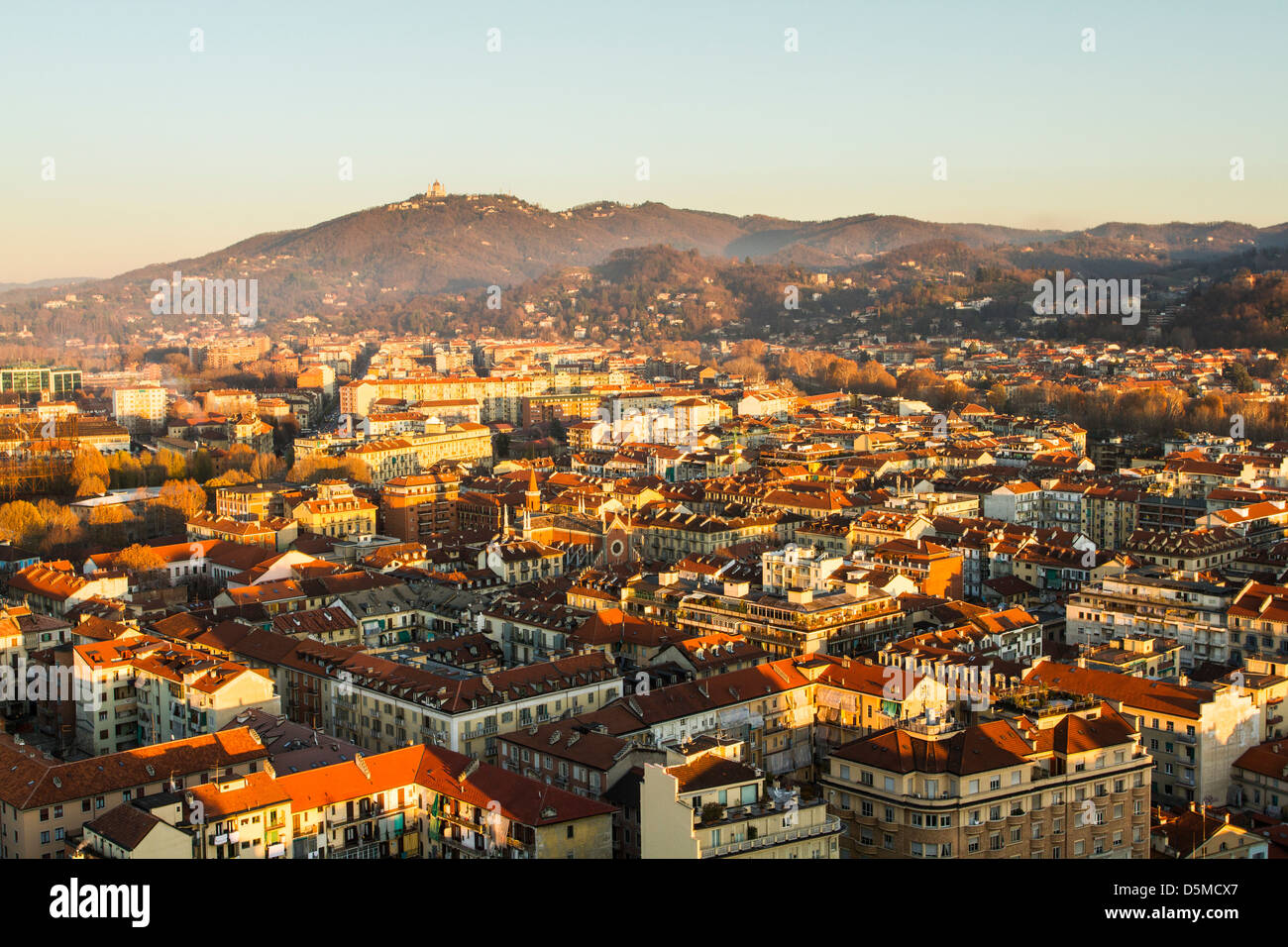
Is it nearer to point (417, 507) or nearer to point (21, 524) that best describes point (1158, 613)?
point (417, 507)

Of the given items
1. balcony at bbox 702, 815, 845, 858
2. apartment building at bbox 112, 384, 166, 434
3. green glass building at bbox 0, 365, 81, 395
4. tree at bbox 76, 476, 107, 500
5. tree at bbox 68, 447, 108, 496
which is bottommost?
balcony at bbox 702, 815, 845, 858

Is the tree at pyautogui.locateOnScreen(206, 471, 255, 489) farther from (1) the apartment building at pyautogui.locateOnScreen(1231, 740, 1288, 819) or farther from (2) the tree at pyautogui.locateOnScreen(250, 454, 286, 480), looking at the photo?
(1) the apartment building at pyautogui.locateOnScreen(1231, 740, 1288, 819)

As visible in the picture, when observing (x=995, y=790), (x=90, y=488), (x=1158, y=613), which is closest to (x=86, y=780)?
(x=995, y=790)

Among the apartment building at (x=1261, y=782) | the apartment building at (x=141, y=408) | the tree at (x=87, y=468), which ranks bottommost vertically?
the apartment building at (x=1261, y=782)

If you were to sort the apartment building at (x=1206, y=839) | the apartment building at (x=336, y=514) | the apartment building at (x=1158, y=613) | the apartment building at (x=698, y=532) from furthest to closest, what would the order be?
the apartment building at (x=336, y=514), the apartment building at (x=698, y=532), the apartment building at (x=1158, y=613), the apartment building at (x=1206, y=839)

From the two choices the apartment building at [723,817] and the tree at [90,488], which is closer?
the apartment building at [723,817]

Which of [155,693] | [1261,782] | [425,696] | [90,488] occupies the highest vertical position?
[90,488]

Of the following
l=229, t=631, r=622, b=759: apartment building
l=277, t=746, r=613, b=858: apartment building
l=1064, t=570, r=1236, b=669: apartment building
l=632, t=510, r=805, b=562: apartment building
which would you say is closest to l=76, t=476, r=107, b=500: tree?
l=632, t=510, r=805, b=562: apartment building

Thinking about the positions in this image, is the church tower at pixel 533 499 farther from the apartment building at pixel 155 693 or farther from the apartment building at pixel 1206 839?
the apartment building at pixel 1206 839

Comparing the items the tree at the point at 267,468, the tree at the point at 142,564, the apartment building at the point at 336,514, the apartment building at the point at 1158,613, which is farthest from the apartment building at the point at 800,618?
the tree at the point at 267,468

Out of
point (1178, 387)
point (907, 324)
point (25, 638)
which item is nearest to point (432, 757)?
point (25, 638)
